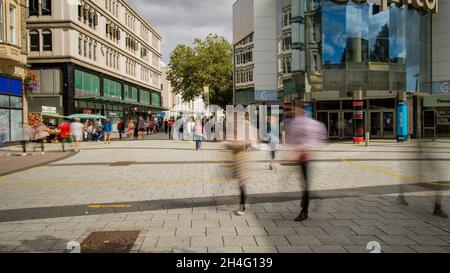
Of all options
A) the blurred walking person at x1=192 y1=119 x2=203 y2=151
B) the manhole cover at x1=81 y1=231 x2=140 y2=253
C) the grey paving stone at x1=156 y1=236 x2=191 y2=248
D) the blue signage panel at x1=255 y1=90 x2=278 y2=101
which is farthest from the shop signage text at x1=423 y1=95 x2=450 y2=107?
the manhole cover at x1=81 y1=231 x2=140 y2=253

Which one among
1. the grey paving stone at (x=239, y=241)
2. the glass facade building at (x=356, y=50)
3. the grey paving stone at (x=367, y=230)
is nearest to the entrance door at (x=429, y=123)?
the glass facade building at (x=356, y=50)

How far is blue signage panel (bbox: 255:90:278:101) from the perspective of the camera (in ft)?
133

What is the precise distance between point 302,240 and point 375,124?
30.2 metres

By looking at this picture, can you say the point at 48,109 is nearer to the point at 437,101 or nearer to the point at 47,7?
the point at 47,7

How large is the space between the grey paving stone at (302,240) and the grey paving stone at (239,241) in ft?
1.55

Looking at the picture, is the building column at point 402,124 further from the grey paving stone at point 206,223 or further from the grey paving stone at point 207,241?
the grey paving stone at point 207,241

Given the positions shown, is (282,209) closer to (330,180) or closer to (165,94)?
(330,180)

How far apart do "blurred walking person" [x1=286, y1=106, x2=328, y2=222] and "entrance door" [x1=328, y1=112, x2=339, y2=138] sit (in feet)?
93.2

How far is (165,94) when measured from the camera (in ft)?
315

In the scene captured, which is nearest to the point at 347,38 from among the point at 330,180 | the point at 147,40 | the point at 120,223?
the point at 330,180

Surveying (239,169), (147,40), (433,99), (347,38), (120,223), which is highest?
(147,40)

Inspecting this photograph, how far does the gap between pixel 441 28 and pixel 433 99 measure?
5.75 metres

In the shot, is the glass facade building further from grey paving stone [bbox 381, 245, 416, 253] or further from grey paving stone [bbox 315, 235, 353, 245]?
grey paving stone [bbox 381, 245, 416, 253]
